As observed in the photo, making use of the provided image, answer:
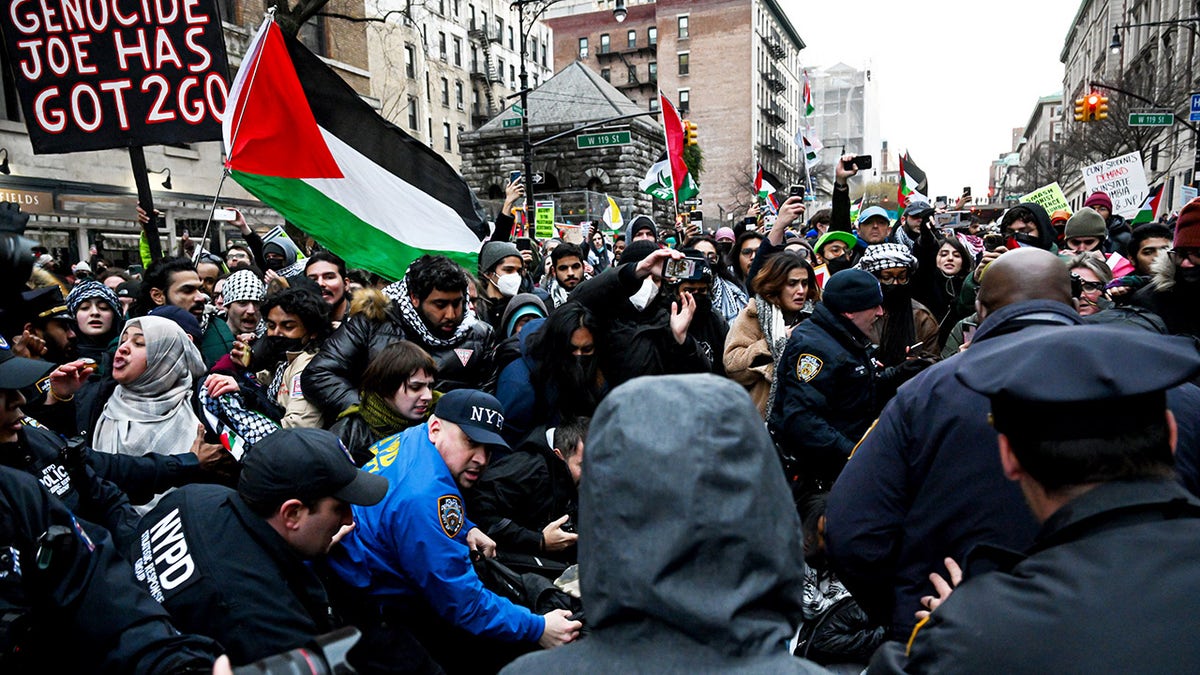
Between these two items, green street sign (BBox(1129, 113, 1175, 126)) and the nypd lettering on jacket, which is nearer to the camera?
the nypd lettering on jacket

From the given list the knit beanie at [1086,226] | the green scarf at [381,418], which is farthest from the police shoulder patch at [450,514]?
the knit beanie at [1086,226]

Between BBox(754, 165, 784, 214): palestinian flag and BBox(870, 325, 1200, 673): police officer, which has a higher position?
BBox(754, 165, 784, 214): palestinian flag

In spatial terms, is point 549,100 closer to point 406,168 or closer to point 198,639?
point 406,168

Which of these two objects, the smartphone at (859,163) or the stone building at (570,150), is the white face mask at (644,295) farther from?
the stone building at (570,150)

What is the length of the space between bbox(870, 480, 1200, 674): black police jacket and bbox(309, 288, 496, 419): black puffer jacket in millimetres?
3100

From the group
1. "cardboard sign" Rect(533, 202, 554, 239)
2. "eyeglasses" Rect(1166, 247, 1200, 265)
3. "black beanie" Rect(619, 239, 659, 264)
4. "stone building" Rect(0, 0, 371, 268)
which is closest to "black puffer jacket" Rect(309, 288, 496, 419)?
"black beanie" Rect(619, 239, 659, 264)

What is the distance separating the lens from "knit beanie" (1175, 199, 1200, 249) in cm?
378

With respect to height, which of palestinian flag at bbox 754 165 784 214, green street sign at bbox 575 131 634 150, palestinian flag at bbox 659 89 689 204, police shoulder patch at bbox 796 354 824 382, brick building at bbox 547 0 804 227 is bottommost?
police shoulder patch at bbox 796 354 824 382

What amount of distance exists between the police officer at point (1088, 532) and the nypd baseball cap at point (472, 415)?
6.13ft

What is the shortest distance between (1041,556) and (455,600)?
6.47 ft

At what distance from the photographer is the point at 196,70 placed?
5.36 meters

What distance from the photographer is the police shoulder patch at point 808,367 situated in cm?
346

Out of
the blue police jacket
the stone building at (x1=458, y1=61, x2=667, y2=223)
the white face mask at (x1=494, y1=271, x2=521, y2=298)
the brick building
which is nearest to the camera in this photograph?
the blue police jacket

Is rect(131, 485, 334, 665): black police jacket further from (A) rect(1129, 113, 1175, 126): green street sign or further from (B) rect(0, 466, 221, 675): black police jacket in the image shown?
(A) rect(1129, 113, 1175, 126): green street sign
